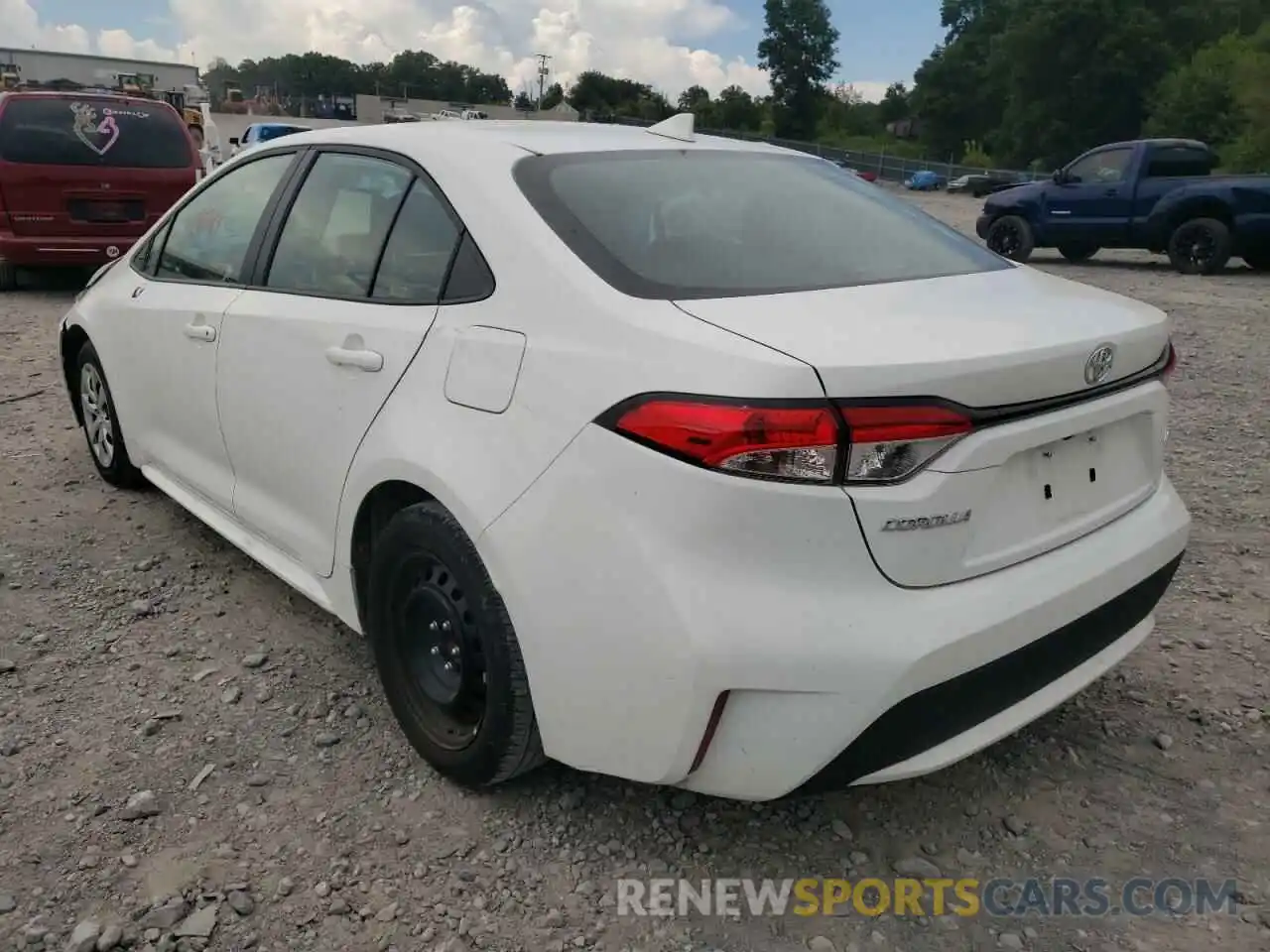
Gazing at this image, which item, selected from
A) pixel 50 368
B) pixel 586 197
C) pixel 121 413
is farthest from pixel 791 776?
pixel 50 368

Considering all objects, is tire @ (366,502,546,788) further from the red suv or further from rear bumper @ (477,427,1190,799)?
the red suv

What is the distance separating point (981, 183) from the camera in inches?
1496

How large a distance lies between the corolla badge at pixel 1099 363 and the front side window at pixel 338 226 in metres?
1.71

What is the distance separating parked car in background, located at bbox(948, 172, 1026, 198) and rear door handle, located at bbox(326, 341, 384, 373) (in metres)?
36.8

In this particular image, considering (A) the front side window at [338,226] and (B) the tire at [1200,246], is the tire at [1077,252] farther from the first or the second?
(A) the front side window at [338,226]

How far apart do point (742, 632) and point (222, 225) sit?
2563mm

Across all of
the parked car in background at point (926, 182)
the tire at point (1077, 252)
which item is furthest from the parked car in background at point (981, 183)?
the tire at point (1077, 252)

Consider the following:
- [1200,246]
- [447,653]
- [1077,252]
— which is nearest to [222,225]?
[447,653]

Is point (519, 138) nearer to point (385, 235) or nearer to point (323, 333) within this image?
point (385, 235)

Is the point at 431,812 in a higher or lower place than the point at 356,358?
lower

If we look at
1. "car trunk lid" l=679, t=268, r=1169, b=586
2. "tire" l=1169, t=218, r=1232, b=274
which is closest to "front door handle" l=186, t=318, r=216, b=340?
"car trunk lid" l=679, t=268, r=1169, b=586

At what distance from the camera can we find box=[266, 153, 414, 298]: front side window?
9.13 ft

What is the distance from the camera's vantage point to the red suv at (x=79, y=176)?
29.7 feet

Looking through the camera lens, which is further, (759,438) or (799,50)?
(799,50)
